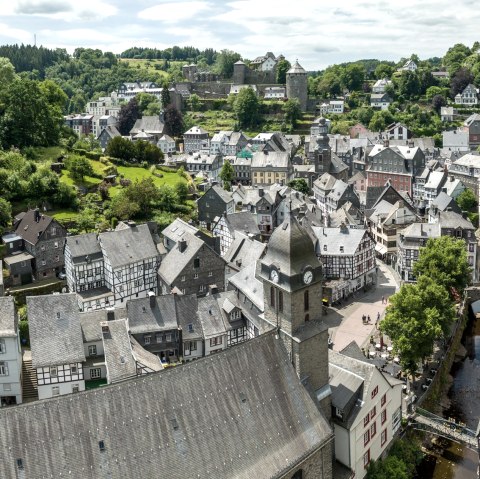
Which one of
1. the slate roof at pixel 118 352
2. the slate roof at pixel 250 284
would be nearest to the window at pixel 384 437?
the slate roof at pixel 250 284

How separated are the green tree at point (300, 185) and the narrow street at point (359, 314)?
35045mm

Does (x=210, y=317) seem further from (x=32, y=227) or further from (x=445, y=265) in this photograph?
(x=32, y=227)

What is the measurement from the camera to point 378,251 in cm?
8325

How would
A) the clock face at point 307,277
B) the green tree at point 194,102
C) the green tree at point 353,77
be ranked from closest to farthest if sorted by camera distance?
the clock face at point 307,277, the green tree at point 194,102, the green tree at point 353,77

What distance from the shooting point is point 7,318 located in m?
45.2

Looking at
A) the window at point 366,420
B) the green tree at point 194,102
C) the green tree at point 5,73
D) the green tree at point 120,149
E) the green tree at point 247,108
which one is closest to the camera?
the window at point 366,420

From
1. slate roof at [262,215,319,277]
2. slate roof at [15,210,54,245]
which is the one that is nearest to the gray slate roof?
slate roof at [262,215,319,277]

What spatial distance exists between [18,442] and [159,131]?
411ft

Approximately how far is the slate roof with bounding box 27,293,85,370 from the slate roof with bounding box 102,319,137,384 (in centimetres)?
214

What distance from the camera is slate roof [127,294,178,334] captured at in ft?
164

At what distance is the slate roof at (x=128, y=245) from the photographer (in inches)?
2458

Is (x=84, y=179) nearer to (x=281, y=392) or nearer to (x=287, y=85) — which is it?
(x=281, y=392)

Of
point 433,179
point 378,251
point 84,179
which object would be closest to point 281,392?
point 378,251

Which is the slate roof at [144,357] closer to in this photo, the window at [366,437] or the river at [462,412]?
the window at [366,437]
